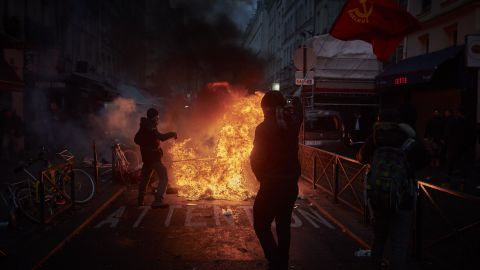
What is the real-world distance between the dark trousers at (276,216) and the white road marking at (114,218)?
324cm

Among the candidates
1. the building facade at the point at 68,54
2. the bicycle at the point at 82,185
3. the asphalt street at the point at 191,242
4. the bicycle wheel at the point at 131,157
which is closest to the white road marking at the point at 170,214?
the asphalt street at the point at 191,242

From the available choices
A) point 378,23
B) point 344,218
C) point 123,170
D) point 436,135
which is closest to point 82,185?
point 123,170

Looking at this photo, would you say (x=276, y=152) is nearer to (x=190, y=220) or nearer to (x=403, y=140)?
(x=403, y=140)

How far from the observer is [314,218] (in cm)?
732

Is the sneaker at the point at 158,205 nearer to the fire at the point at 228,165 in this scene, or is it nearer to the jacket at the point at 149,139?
the jacket at the point at 149,139

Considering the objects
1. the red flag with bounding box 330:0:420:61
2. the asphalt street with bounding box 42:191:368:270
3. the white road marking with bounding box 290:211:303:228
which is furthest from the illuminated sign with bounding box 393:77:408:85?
the white road marking with bounding box 290:211:303:228

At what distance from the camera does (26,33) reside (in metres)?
18.9

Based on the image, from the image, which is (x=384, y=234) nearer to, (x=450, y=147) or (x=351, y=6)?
(x=351, y=6)

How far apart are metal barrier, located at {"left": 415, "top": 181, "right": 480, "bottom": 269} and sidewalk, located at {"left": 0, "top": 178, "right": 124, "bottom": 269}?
4.42m

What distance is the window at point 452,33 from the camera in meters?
17.9

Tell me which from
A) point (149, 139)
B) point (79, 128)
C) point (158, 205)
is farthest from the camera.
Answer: point (79, 128)

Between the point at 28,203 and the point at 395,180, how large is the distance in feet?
17.7

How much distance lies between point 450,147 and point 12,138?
1344 centimetres

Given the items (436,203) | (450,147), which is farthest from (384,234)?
(450,147)
